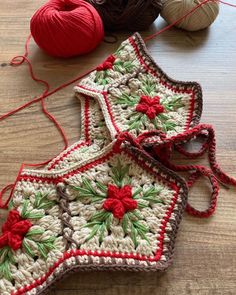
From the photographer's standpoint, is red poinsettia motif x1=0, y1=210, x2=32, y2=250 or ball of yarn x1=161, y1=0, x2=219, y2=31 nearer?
red poinsettia motif x1=0, y1=210, x2=32, y2=250

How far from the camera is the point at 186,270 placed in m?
0.63

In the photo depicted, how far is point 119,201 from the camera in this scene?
2.18ft

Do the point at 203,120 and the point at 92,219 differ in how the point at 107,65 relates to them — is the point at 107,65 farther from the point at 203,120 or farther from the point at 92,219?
the point at 92,219

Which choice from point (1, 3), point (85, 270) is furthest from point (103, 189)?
point (1, 3)

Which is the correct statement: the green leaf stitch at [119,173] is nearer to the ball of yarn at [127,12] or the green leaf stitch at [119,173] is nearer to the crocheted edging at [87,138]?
the crocheted edging at [87,138]

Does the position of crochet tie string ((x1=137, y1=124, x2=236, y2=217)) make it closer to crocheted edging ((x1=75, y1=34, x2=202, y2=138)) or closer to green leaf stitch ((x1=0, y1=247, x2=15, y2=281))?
crocheted edging ((x1=75, y1=34, x2=202, y2=138))

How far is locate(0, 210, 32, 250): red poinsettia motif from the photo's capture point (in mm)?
628

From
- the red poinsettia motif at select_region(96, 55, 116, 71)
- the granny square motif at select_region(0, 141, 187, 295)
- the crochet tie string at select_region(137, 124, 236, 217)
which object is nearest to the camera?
the granny square motif at select_region(0, 141, 187, 295)

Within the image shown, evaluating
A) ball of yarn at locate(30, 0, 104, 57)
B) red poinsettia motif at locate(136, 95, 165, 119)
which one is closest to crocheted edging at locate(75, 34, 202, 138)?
red poinsettia motif at locate(136, 95, 165, 119)

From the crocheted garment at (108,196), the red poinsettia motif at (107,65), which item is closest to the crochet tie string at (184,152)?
the crocheted garment at (108,196)

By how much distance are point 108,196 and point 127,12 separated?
59cm

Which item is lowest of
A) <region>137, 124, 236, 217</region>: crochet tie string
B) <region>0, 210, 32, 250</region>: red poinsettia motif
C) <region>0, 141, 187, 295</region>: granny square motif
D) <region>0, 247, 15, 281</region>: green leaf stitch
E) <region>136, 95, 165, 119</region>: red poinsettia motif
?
<region>0, 247, 15, 281</region>: green leaf stitch

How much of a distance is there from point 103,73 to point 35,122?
0.73 ft

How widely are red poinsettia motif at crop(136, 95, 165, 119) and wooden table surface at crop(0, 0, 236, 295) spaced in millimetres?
125
